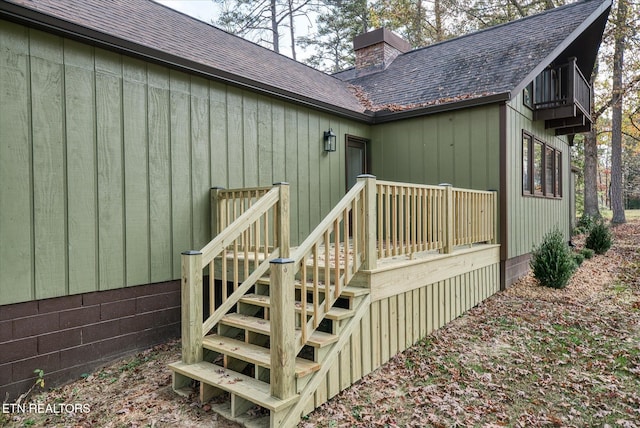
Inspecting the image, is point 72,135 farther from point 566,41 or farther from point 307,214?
Answer: point 566,41

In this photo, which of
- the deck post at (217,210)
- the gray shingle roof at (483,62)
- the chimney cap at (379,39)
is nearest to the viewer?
the deck post at (217,210)

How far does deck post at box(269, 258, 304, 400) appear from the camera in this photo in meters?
2.68

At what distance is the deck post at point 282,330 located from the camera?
2680mm

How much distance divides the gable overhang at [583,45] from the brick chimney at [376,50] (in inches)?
157

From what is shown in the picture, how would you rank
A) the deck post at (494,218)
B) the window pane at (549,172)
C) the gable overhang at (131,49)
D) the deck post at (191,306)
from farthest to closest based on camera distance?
the window pane at (549,172) → the deck post at (494,218) → the gable overhang at (131,49) → the deck post at (191,306)

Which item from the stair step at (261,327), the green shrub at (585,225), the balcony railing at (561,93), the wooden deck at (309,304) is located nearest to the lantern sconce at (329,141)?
the wooden deck at (309,304)

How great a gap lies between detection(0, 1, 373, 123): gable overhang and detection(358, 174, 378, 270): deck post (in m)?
2.54

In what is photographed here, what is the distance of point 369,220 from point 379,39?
842 cm

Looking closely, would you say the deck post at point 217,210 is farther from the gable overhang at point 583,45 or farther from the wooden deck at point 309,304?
the gable overhang at point 583,45

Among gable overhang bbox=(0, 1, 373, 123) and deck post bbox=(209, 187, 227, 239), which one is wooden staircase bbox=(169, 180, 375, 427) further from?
gable overhang bbox=(0, 1, 373, 123)

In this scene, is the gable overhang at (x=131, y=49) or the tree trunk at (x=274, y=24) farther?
the tree trunk at (x=274, y=24)

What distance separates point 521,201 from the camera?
714cm

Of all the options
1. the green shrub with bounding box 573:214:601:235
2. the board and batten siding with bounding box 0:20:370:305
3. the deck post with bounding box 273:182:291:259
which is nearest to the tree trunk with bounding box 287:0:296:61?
the board and batten siding with bounding box 0:20:370:305

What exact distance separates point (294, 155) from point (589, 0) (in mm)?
7235
